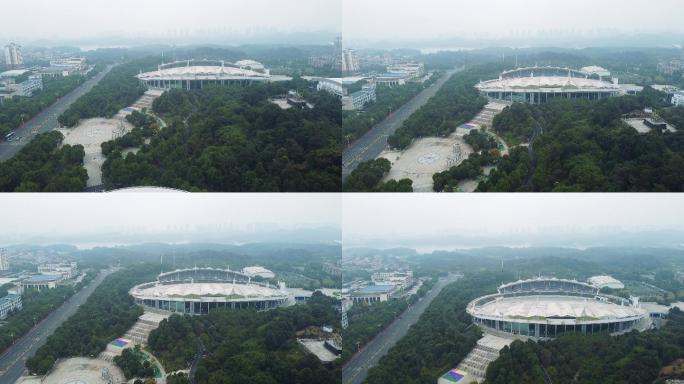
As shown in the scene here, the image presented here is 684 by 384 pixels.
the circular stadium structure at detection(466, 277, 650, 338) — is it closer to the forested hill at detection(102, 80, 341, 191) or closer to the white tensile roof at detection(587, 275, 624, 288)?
the white tensile roof at detection(587, 275, 624, 288)

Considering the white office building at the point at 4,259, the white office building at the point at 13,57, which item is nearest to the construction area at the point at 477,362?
the white office building at the point at 4,259

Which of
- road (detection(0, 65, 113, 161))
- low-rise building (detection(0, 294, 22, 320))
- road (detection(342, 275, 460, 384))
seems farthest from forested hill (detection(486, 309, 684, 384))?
road (detection(0, 65, 113, 161))

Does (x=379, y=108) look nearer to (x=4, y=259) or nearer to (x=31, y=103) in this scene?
(x=31, y=103)

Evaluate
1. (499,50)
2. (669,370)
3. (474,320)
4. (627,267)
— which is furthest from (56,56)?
(669,370)

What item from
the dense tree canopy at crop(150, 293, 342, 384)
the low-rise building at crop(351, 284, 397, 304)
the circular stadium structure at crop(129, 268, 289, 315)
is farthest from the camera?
the circular stadium structure at crop(129, 268, 289, 315)

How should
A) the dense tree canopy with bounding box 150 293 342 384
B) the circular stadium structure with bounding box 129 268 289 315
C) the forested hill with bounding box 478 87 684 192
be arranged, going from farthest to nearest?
the circular stadium structure with bounding box 129 268 289 315 → the dense tree canopy with bounding box 150 293 342 384 → the forested hill with bounding box 478 87 684 192

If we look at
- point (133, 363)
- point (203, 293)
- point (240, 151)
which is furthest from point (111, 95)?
point (133, 363)

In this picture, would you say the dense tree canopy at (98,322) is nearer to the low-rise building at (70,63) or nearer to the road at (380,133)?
the low-rise building at (70,63)
